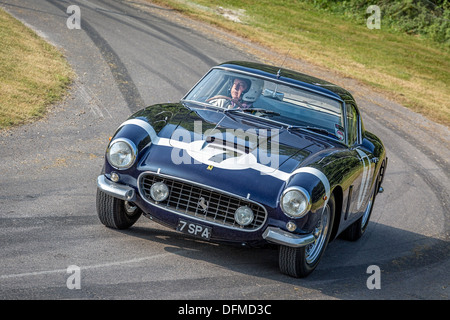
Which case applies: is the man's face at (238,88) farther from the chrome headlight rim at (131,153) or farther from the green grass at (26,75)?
the green grass at (26,75)

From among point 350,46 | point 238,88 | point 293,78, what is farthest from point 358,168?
point 350,46

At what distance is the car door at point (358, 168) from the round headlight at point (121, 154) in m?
2.06

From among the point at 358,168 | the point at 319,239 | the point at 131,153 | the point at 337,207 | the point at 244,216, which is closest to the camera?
the point at 244,216

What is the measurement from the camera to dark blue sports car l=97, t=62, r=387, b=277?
209 inches

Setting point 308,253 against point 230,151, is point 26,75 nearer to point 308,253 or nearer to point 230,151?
point 230,151

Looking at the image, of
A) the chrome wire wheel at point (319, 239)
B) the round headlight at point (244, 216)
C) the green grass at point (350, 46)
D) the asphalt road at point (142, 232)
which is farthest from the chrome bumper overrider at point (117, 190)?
the green grass at point (350, 46)

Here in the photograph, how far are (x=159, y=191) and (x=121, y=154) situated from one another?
1.62 feet

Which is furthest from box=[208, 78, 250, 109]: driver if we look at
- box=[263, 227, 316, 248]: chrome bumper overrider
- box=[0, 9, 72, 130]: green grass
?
box=[0, 9, 72, 130]: green grass

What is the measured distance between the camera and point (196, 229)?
540 centimetres

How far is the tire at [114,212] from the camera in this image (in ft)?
19.4

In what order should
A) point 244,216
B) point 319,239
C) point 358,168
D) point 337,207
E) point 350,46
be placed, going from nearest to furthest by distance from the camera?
1. point 244,216
2. point 319,239
3. point 337,207
4. point 358,168
5. point 350,46

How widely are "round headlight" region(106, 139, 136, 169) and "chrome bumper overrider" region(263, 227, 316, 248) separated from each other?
1306 mm
